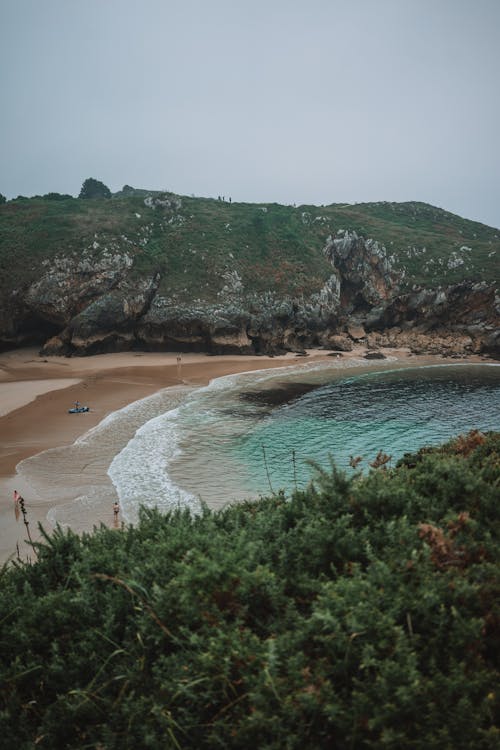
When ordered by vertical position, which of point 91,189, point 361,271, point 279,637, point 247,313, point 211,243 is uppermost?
point 91,189

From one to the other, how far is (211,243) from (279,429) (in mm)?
35505

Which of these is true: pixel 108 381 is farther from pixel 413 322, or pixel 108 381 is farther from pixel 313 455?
pixel 413 322

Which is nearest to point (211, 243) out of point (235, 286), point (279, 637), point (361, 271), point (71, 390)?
point (235, 286)

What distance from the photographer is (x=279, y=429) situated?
21625 millimetres

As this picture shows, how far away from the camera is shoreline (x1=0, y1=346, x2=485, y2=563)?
13.8m

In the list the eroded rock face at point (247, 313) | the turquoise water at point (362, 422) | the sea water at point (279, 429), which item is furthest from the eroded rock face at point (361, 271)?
the turquoise water at point (362, 422)

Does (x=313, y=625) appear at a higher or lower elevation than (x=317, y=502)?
lower

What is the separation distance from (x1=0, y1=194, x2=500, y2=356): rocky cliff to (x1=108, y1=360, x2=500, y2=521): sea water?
12.0m

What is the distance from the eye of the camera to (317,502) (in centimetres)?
495

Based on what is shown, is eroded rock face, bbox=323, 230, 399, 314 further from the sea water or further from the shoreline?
the sea water

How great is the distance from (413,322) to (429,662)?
175ft

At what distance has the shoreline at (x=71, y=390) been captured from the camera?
1375 centimetres

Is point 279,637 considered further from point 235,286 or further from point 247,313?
point 235,286

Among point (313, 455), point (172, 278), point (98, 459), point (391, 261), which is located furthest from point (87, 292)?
point (391, 261)
